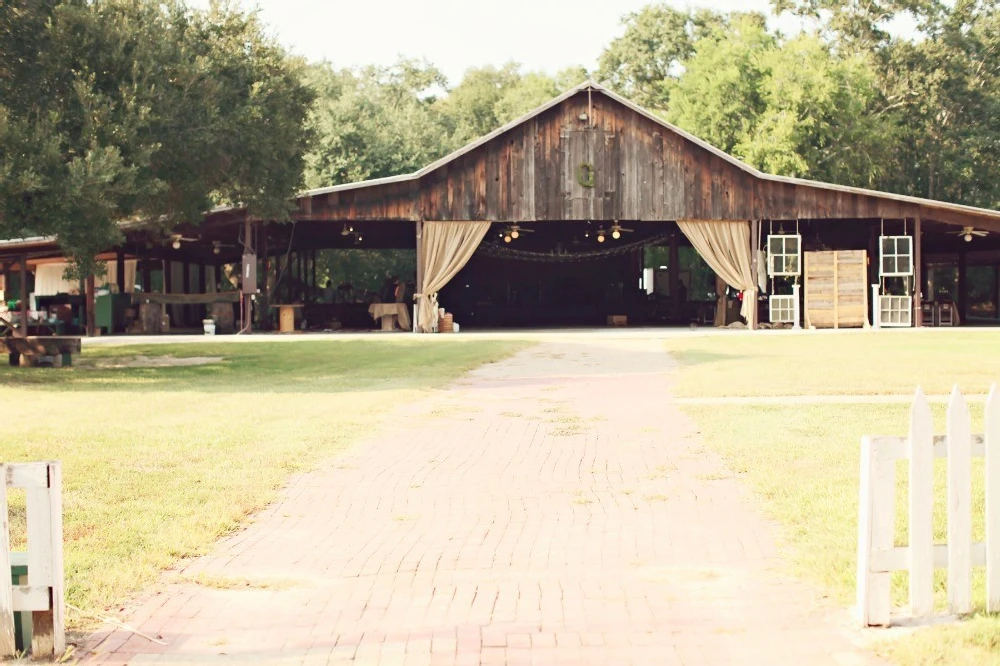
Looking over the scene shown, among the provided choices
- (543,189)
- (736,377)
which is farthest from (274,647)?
(543,189)

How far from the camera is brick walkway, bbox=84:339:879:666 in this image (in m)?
4.20

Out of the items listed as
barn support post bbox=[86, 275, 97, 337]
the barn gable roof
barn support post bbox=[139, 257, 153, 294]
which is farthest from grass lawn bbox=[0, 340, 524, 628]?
barn support post bbox=[139, 257, 153, 294]

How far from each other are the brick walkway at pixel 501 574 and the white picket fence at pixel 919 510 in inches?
10.7

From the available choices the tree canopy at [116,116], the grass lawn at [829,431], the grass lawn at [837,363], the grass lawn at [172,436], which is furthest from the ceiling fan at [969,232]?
the tree canopy at [116,116]

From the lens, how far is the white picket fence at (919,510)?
428 centimetres

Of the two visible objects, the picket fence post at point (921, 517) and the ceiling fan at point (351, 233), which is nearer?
the picket fence post at point (921, 517)

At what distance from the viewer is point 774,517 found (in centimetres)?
635

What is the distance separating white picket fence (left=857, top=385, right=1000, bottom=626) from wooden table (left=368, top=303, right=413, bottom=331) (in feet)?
87.9

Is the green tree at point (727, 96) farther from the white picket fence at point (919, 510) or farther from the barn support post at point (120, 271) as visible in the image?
the white picket fence at point (919, 510)

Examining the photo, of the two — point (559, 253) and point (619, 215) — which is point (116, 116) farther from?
point (559, 253)

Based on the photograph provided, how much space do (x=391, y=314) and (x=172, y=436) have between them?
21.5 meters

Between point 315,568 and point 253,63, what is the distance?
16.5 m

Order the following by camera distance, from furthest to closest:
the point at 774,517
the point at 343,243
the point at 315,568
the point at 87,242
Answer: the point at 343,243 → the point at 87,242 → the point at 774,517 → the point at 315,568

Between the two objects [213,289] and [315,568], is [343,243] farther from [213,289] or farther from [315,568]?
[315,568]
